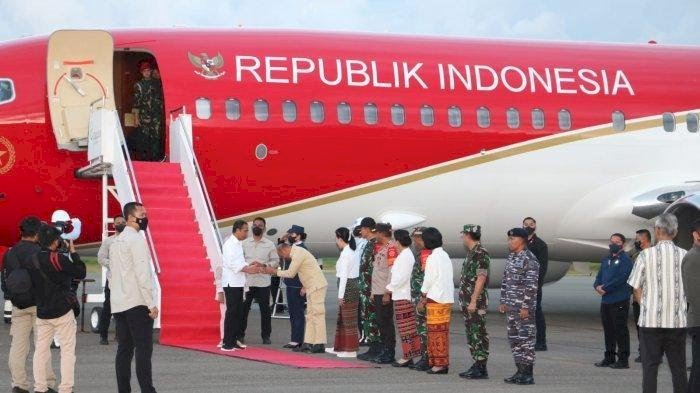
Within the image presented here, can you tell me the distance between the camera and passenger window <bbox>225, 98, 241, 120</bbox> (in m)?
19.6

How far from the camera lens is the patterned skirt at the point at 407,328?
49.0ft

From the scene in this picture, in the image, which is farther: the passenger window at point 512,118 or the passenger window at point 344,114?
the passenger window at point 512,118

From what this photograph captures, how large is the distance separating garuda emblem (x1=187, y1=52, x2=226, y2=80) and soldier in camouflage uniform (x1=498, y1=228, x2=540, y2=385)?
7552 millimetres

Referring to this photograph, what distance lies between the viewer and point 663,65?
74.8ft

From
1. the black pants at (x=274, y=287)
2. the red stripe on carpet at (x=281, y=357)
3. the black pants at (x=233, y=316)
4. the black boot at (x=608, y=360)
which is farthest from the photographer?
the black pants at (x=274, y=287)

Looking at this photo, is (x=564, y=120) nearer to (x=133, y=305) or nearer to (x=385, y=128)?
(x=385, y=128)

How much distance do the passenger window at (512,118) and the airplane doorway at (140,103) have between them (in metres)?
5.78

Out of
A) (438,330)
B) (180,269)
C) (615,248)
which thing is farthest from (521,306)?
(180,269)

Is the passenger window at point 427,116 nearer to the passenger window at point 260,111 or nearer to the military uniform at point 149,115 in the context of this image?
the passenger window at point 260,111

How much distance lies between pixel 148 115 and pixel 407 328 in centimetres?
699

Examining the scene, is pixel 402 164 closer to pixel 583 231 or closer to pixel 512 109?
pixel 512 109

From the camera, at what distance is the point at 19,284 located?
37.9ft

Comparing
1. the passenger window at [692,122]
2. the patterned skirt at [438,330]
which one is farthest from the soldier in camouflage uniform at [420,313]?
the passenger window at [692,122]

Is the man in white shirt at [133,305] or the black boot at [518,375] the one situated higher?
the man in white shirt at [133,305]
